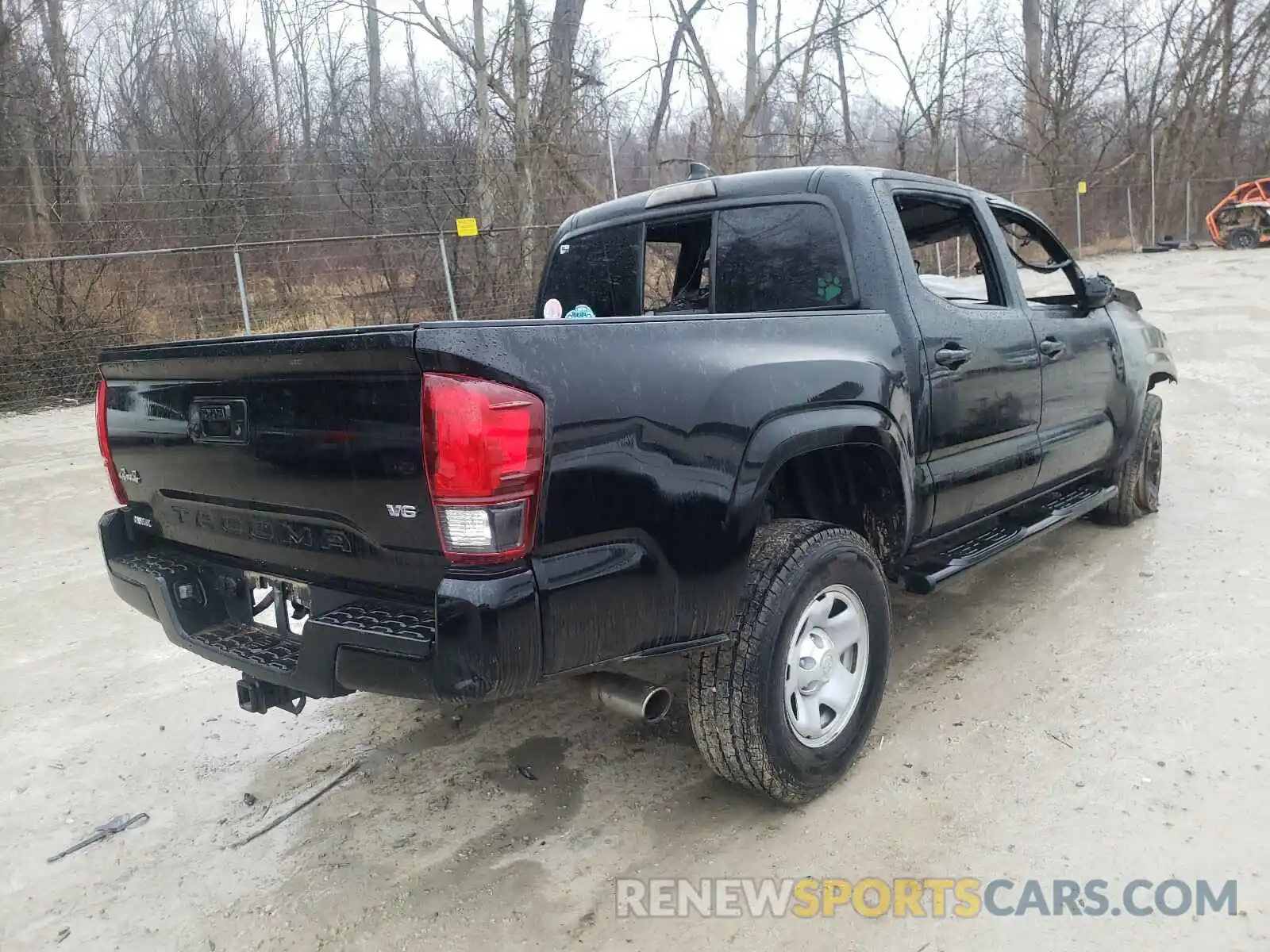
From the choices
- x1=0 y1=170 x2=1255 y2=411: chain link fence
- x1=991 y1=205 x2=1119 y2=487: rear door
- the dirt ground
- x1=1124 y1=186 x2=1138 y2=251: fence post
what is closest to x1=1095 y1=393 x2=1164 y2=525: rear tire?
x1=991 y1=205 x2=1119 y2=487: rear door

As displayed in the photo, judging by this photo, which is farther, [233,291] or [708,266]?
[233,291]

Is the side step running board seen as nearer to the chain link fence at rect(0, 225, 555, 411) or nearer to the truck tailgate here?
the truck tailgate

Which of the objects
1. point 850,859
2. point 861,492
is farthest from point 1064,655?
point 850,859

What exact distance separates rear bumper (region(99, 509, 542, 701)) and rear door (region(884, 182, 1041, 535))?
180 cm

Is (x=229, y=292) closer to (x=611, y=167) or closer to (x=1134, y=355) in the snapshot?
(x=611, y=167)

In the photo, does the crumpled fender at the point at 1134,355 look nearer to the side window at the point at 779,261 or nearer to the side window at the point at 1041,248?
the side window at the point at 1041,248

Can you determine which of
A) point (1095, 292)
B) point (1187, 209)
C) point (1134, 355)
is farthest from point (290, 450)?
point (1187, 209)

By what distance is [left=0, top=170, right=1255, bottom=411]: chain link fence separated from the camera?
11.0m

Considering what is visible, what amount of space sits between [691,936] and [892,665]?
1.74 metres

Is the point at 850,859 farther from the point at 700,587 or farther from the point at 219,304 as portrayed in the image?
the point at 219,304

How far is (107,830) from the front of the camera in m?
2.81

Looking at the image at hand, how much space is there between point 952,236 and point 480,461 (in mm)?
3123

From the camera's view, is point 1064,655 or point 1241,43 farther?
point 1241,43

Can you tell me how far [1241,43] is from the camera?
29.7m
